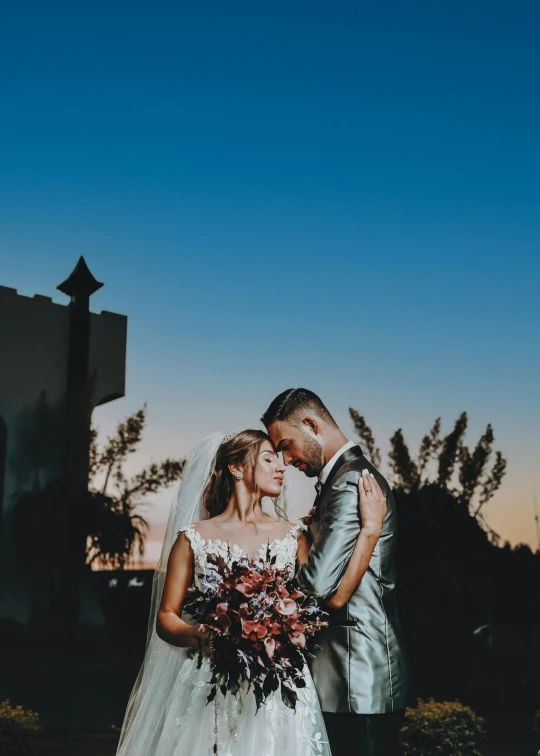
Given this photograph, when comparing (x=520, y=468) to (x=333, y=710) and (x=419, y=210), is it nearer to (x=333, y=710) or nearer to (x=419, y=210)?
(x=419, y=210)

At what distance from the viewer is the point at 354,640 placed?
2.71 m

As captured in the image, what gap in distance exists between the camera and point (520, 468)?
1025 cm

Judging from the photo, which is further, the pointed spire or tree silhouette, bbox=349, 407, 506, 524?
tree silhouette, bbox=349, 407, 506, 524

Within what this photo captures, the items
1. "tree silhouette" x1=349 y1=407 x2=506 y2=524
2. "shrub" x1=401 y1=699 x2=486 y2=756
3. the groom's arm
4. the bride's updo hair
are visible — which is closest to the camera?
the groom's arm

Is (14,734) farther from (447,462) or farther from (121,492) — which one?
(447,462)

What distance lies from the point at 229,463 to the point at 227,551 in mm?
407

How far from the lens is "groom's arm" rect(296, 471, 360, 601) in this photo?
8.71 ft

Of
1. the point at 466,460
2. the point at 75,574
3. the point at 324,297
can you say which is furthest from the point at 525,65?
the point at 75,574

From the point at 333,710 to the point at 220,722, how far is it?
1.32ft

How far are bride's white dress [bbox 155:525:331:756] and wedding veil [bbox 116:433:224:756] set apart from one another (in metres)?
0.12

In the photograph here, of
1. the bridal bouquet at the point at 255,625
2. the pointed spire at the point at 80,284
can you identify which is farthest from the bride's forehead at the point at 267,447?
the pointed spire at the point at 80,284

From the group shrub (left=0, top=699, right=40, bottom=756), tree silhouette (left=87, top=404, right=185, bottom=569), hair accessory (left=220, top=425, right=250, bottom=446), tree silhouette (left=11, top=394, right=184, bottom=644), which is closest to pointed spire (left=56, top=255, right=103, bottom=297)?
tree silhouette (left=11, top=394, right=184, bottom=644)

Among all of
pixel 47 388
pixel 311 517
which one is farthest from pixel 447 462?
pixel 311 517

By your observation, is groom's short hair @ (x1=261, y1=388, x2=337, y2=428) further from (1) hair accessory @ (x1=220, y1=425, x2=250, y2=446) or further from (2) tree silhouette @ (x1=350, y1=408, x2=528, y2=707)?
(2) tree silhouette @ (x1=350, y1=408, x2=528, y2=707)
